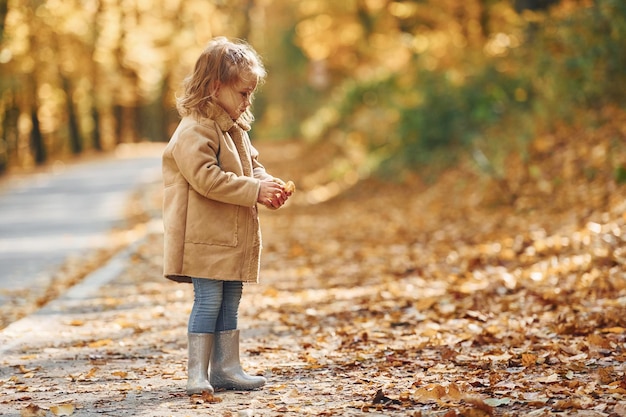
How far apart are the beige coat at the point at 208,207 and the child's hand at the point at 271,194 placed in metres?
0.04

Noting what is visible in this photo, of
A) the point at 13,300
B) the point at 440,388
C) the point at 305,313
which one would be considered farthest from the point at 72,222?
the point at 440,388

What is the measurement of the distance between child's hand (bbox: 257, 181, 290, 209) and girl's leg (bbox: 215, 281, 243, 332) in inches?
21.4

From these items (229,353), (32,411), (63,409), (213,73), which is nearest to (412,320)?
(229,353)

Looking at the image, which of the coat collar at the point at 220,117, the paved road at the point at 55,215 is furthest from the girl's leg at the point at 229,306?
the paved road at the point at 55,215

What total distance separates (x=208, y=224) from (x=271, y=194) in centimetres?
37

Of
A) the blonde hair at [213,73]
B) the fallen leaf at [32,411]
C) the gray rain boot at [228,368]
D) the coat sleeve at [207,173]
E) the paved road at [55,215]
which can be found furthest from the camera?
the paved road at [55,215]

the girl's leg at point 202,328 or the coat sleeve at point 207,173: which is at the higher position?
the coat sleeve at point 207,173

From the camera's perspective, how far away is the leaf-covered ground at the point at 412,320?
4.41 m

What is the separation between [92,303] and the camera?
7648 millimetres

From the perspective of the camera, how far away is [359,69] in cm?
2944

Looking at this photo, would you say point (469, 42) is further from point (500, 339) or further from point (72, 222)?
point (500, 339)

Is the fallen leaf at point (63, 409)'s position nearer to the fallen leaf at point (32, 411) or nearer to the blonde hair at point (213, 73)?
the fallen leaf at point (32, 411)

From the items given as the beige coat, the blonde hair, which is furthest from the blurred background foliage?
the beige coat

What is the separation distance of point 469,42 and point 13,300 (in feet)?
51.9
